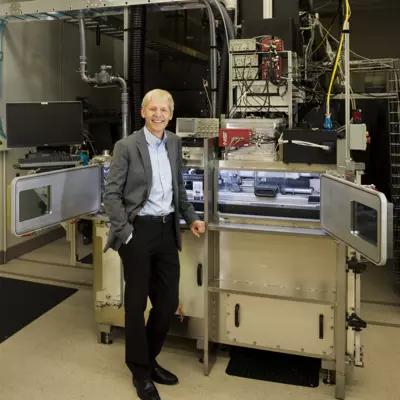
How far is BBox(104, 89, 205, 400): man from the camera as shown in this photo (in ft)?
6.86

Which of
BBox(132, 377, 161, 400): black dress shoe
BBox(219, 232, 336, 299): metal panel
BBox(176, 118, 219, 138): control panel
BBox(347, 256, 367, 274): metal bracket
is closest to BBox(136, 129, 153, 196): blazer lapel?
BBox(176, 118, 219, 138): control panel

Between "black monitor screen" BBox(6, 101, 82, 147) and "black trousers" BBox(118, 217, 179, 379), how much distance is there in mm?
1758

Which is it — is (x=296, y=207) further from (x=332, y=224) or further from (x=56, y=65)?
(x=56, y=65)

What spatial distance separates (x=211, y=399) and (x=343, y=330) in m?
0.72

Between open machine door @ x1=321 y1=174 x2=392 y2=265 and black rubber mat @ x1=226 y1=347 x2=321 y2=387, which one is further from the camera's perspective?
black rubber mat @ x1=226 y1=347 x2=321 y2=387

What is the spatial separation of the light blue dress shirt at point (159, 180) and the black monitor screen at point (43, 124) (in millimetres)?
1670

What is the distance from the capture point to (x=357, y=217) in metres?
1.84

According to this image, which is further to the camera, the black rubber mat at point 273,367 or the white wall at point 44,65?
the white wall at point 44,65

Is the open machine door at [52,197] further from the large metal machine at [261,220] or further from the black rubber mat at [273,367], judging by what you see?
the black rubber mat at [273,367]

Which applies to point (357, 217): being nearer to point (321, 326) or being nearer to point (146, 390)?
point (321, 326)

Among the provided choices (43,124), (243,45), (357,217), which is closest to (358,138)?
(357,217)

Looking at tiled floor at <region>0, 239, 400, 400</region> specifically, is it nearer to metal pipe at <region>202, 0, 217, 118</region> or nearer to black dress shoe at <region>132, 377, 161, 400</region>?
black dress shoe at <region>132, 377, 161, 400</region>

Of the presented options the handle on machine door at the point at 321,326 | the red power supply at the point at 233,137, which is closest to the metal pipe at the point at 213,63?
the red power supply at the point at 233,137

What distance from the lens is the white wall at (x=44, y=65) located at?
13.9ft
